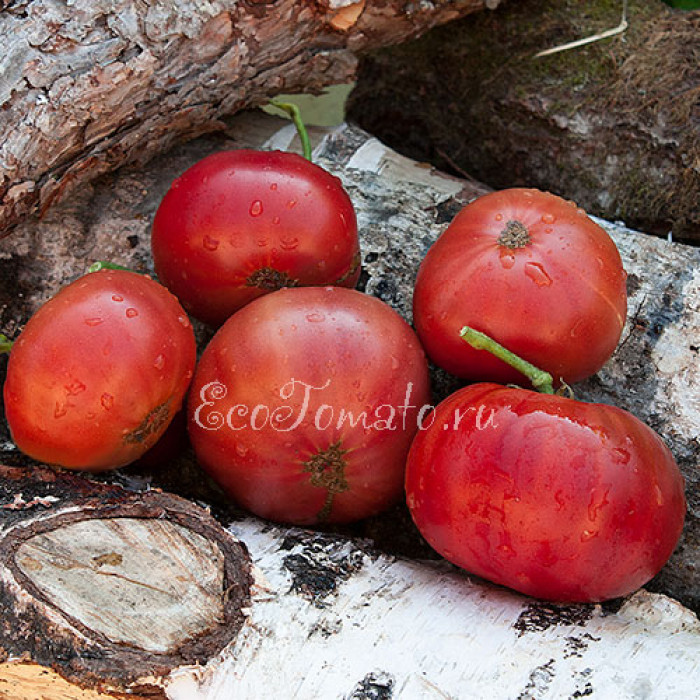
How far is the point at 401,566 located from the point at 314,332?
0.30 metres

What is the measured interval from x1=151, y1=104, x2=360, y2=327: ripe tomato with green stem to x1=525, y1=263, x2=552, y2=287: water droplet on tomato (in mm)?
278

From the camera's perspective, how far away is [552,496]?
897 mm

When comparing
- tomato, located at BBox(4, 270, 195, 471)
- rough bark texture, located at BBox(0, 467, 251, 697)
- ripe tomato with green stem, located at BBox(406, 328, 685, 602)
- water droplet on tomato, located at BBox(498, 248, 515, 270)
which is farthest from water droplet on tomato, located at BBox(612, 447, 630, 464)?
tomato, located at BBox(4, 270, 195, 471)

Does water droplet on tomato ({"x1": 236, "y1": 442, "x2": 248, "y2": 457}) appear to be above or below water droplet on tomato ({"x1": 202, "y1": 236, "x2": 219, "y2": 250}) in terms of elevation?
below

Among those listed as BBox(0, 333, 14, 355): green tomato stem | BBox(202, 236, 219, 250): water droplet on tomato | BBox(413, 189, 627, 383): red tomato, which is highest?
BBox(202, 236, 219, 250): water droplet on tomato

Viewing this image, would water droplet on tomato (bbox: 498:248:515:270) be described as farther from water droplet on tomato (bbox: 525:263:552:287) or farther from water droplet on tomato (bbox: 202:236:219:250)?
water droplet on tomato (bbox: 202:236:219:250)

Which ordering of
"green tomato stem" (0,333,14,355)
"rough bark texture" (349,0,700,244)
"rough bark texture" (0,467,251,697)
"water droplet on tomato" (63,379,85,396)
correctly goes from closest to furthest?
"rough bark texture" (0,467,251,697), "water droplet on tomato" (63,379,85,396), "green tomato stem" (0,333,14,355), "rough bark texture" (349,0,700,244)

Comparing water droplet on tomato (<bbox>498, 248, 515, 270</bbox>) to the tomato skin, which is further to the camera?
water droplet on tomato (<bbox>498, 248, 515, 270</bbox>)

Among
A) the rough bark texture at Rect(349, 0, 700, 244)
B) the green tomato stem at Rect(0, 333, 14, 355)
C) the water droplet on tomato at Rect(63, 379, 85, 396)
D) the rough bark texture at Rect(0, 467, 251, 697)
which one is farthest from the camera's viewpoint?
the rough bark texture at Rect(349, 0, 700, 244)

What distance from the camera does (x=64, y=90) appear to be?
3.79 feet

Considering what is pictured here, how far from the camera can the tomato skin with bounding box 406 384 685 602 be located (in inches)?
35.5

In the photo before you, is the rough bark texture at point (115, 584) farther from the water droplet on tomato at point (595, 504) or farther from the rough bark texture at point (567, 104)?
the rough bark texture at point (567, 104)

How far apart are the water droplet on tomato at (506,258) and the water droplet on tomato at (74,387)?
506 millimetres

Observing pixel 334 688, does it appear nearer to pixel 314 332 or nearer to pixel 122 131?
pixel 314 332
